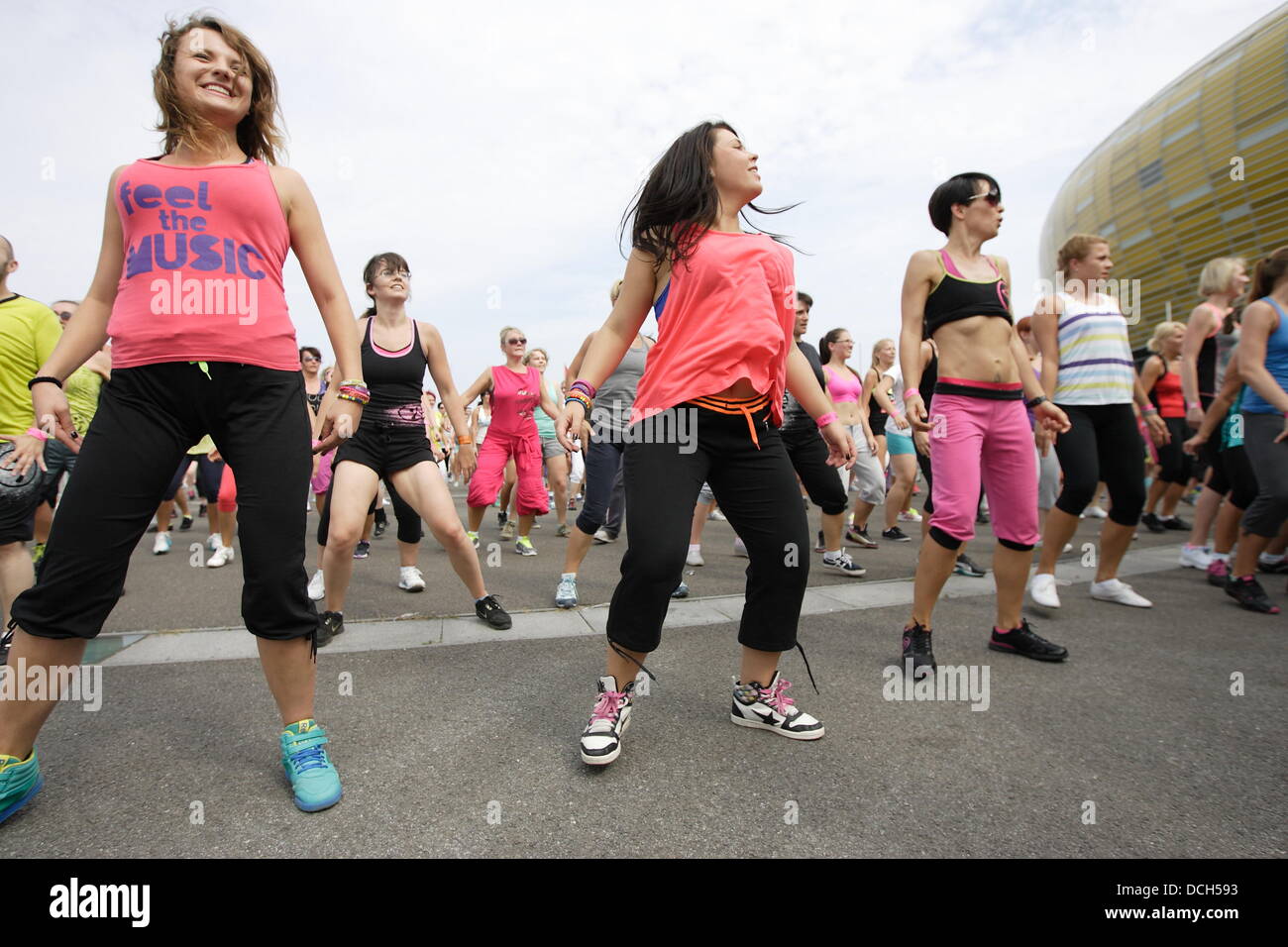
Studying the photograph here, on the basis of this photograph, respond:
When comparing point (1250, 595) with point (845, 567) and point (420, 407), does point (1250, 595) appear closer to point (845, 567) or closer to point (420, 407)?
point (845, 567)

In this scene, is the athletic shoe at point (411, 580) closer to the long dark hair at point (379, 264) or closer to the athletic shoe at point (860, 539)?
the long dark hair at point (379, 264)

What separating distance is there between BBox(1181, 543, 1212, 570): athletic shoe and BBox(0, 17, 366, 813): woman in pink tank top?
21.1 ft

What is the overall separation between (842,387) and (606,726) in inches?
215

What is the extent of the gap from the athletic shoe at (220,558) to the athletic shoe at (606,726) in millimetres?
5054

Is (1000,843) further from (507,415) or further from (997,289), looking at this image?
(507,415)

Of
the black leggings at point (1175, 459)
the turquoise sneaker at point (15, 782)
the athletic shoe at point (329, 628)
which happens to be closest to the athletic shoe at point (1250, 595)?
the black leggings at point (1175, 459)

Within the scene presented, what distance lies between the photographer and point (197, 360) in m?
1.79

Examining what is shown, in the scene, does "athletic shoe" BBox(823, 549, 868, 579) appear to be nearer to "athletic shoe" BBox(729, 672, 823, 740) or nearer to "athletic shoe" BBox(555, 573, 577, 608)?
"athletic shoe" BBox(555, 573, 577, 608)

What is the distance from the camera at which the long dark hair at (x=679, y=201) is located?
2168mm

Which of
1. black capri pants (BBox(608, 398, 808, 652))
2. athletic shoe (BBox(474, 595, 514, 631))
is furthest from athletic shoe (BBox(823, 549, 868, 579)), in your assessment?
black capri pants (BBox(608, 398, 808, 652))

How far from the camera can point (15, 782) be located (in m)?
1.73

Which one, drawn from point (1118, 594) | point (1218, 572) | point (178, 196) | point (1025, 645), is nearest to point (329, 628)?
point (178, 196)

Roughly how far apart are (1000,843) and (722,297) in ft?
5.41

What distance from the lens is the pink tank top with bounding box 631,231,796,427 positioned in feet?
6.82
